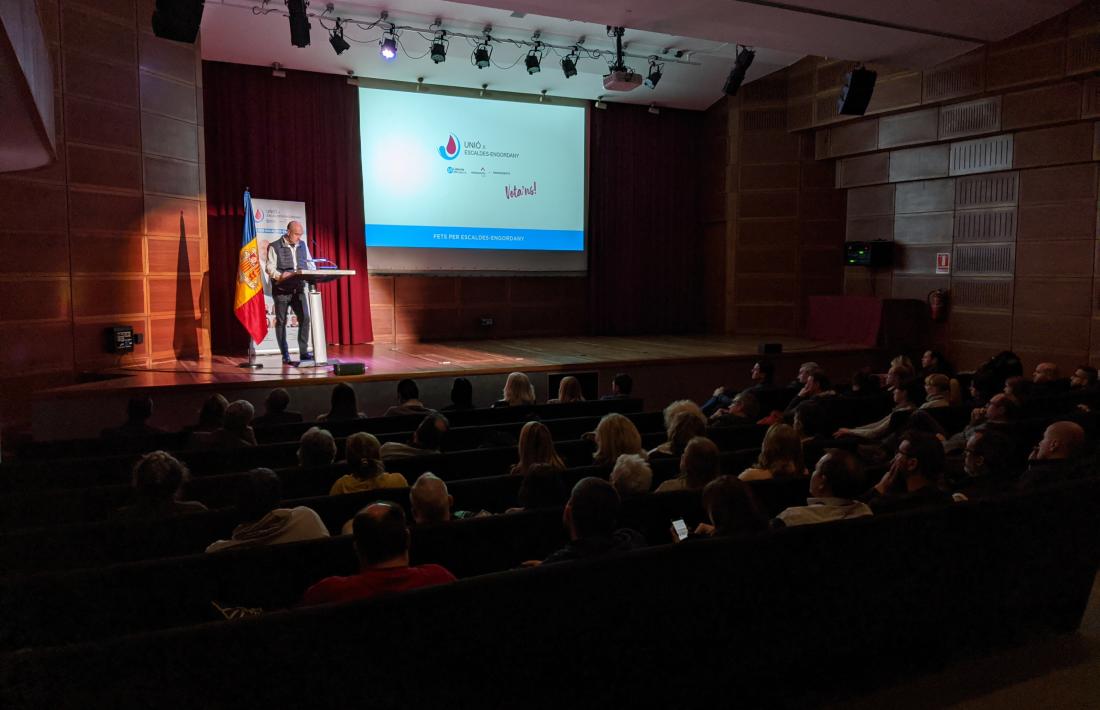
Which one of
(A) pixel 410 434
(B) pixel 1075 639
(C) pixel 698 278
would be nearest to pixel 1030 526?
(B) pixel 1075 639

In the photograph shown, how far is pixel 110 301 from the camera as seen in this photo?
7008 millimetres

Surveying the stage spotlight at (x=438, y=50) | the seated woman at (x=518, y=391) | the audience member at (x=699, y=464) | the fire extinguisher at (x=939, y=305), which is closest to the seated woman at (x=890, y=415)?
the audience member at (x=699, y=464)

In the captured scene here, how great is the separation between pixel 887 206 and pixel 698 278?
298cm

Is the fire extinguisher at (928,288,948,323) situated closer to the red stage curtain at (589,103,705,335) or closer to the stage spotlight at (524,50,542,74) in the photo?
the red stage curtain at (589,103,705,335)

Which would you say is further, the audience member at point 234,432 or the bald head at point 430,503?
the audience member at point 234,432

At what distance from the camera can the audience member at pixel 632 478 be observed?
304 centimetres

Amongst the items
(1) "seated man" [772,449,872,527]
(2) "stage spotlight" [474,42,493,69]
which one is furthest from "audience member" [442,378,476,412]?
(2) "stage spotlight" [474,42,493,69]

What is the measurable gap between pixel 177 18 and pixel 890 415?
5.89 metres

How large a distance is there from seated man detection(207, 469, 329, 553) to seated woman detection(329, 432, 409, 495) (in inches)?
20.2

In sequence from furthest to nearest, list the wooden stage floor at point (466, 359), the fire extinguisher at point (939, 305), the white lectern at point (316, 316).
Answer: the fire extinguisher at point (939, 305)
the white lectern at point (316, 316)
the wooden stage floor at point (466, 359)

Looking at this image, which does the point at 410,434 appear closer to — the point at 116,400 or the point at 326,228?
the point at 116,400

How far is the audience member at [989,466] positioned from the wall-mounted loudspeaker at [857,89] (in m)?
6.67

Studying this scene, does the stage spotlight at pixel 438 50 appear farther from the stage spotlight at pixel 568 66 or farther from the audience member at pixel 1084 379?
the audience member at pixel 1084 379

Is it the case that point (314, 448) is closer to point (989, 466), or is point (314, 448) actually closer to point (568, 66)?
point (989, 466)
